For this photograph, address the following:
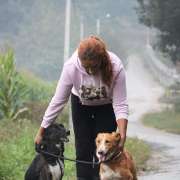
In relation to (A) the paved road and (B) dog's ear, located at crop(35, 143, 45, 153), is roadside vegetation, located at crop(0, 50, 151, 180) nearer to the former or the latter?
(A) the paved road

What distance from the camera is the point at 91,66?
683cm

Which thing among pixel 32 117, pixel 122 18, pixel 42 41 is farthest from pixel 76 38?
pixel 32 117

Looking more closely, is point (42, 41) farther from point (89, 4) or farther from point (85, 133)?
point (85, 133)

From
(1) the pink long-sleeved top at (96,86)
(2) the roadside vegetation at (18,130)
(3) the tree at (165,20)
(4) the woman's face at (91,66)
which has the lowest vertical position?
(2) the roadside vegetation at (18,130)

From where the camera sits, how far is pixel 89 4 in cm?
7744

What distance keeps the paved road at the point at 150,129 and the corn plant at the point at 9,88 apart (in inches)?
158

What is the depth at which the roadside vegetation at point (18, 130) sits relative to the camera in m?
11.8

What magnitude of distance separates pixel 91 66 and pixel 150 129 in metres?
25.0

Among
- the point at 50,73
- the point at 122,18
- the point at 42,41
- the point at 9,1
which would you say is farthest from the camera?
the point at 122,18

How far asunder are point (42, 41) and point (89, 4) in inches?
469

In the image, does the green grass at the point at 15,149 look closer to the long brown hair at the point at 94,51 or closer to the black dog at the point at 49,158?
the black dog at the point at 49,158

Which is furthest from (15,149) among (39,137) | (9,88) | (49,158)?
(9,88)

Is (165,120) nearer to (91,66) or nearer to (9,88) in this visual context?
(9,88)

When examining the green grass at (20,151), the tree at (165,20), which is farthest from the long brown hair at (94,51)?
the tree at (165,20)
